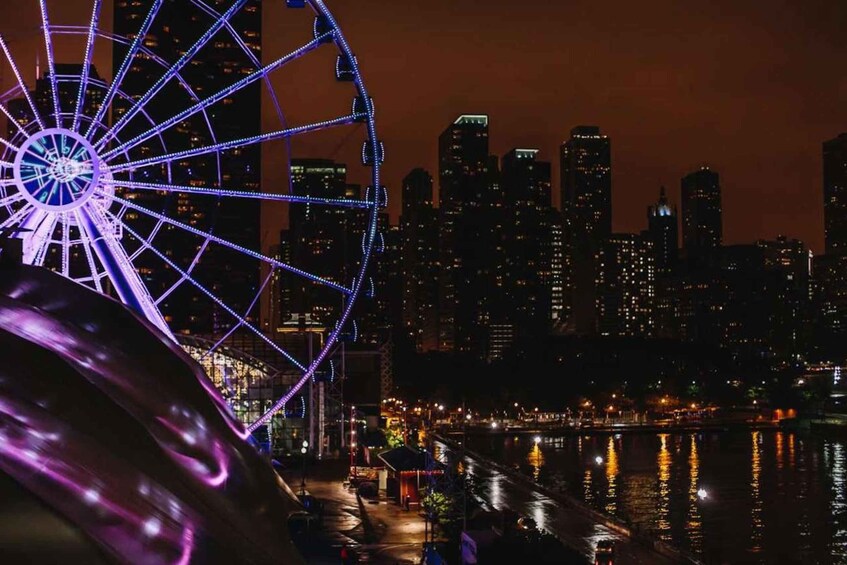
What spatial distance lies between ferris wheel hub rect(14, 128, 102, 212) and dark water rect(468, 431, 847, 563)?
22880 mm

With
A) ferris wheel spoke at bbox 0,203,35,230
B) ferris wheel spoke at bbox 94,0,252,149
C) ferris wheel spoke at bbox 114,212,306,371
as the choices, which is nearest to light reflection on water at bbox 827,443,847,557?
ferris wheel spoke at bbox 114,212,306,371

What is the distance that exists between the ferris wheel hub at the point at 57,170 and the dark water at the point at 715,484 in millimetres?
22880

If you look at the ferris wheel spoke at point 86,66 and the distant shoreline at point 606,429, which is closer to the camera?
the ferris wheel spoke at point 86,66

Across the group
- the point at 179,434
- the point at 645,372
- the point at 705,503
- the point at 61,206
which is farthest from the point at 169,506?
the point at 645,372

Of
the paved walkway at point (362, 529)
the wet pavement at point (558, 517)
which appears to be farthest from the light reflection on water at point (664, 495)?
the paved walkway at point (362, 529)

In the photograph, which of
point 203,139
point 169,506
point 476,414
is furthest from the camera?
point 203,139

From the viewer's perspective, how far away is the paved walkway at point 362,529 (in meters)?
→ 27.8

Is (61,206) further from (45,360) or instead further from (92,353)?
(45,360)

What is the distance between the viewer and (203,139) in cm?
13912

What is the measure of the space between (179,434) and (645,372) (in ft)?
408

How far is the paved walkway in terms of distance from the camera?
27.8 meters

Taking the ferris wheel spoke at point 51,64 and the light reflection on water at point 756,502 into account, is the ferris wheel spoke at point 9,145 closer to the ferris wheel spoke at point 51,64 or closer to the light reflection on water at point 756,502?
the ferris wheel spoke at point 51,64

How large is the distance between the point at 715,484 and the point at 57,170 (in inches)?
1786

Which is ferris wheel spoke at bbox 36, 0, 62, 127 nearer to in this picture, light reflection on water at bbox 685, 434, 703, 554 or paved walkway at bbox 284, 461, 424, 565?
paved walkway at bbox 284, 461, 424, 565
